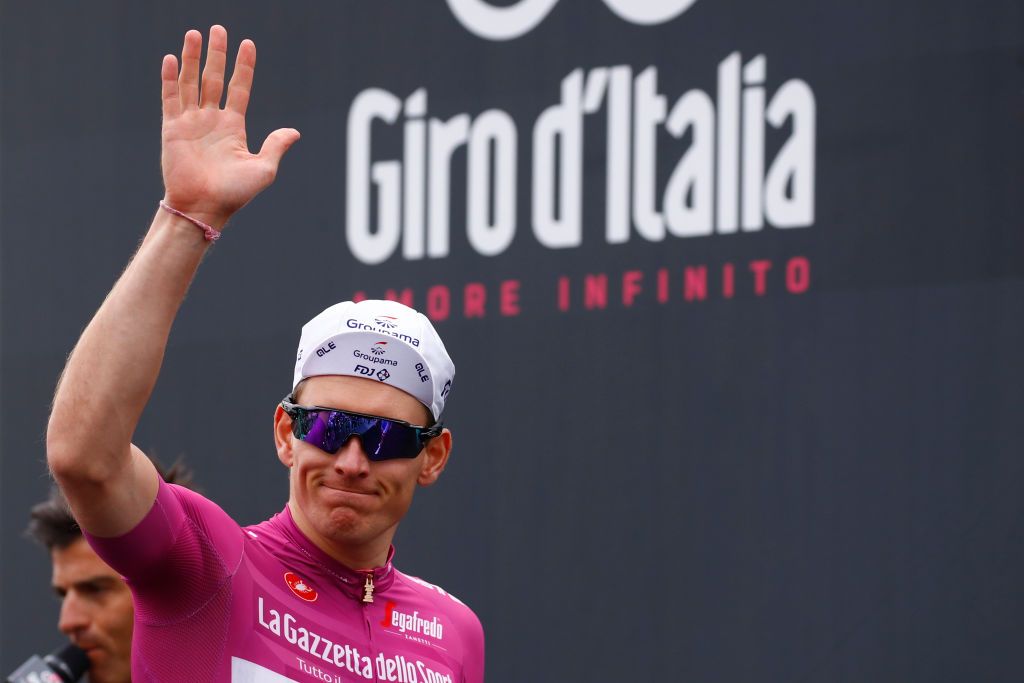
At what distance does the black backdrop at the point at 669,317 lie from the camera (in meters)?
4.54

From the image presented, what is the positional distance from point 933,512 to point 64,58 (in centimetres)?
373

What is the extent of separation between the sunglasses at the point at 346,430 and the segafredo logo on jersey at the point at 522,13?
295 centimetres

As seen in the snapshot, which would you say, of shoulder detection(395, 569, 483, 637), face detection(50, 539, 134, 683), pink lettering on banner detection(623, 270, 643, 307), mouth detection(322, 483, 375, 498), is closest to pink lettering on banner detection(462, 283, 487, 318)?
pink lettering on banner detection(623, 270, 643, 307)

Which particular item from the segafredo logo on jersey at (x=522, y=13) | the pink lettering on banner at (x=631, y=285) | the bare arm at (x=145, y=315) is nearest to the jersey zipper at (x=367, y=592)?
the bare arm at (x=145, y=315)

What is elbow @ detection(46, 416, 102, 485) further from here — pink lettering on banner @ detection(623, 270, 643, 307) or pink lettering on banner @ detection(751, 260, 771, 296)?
A: pink lettering on banner @ detection(623, 270, 643, 307)

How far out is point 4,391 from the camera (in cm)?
635

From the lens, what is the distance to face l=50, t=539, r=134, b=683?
4.02 metres

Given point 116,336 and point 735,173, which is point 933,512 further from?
point 116,336

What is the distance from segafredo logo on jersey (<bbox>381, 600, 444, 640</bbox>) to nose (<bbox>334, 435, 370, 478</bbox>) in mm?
279

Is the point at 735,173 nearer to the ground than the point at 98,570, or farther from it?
farther from it

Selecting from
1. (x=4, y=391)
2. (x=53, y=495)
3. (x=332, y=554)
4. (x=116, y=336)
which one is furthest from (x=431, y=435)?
(x=4, y=391)

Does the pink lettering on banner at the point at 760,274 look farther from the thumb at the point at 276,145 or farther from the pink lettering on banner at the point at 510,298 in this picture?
the thumb at the point at 276,145

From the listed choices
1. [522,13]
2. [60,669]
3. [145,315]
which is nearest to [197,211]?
[145,315]

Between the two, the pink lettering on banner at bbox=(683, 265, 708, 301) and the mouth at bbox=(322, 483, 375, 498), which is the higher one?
the pink lettering on banner at bbox=(683, 265, 708, 301)
